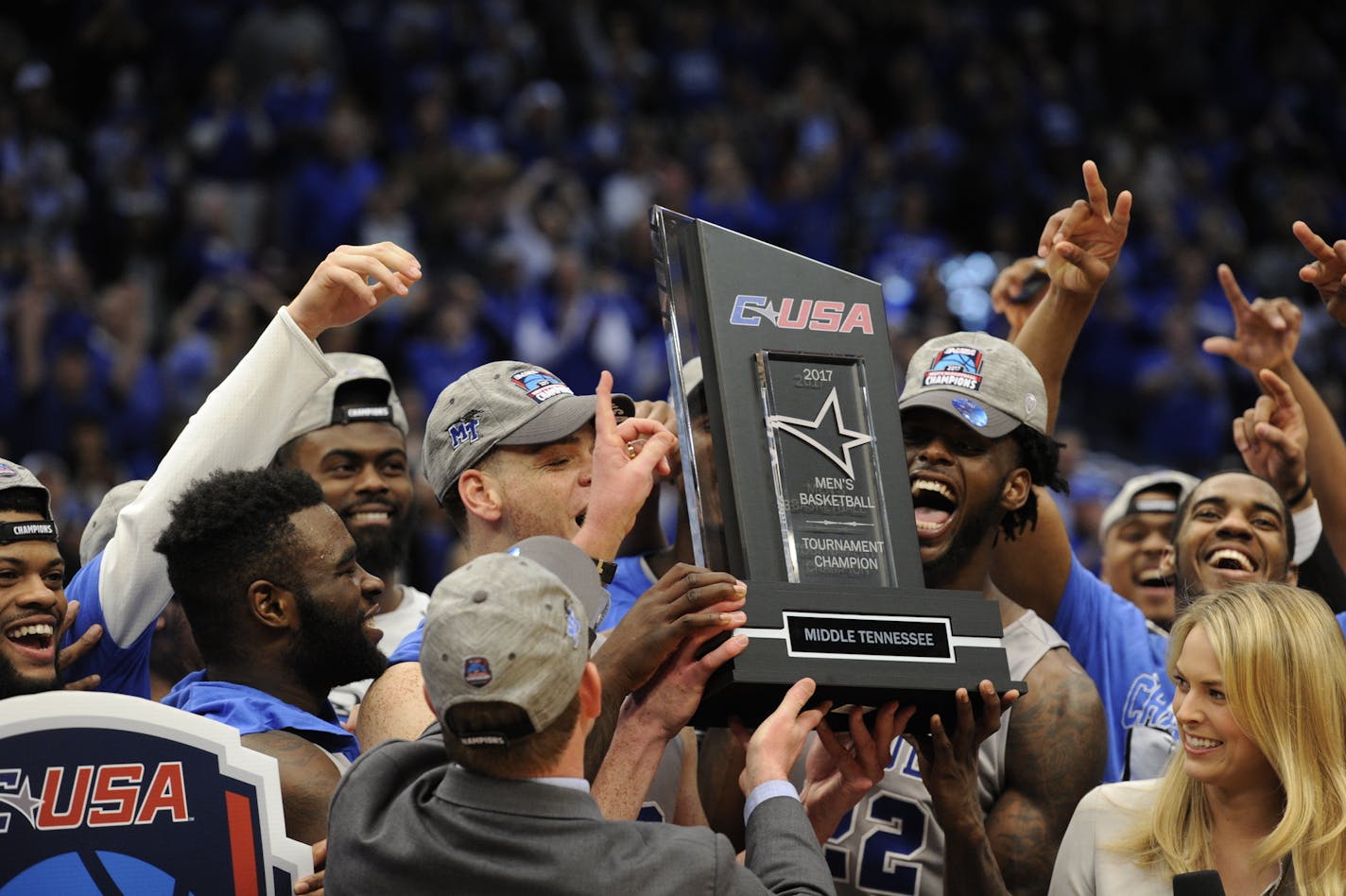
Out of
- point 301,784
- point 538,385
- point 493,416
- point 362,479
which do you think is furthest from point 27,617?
point 362,479

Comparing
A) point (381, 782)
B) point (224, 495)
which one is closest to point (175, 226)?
point (224, 495)

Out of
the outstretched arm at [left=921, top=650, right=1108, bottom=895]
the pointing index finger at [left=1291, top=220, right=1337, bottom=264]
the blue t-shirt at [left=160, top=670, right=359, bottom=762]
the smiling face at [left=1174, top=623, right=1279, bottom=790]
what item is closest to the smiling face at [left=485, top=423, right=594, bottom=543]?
the blue t-shirt at [left=160, top=670, right=359, bottom=762]

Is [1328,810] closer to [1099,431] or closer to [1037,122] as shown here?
[1099,431]

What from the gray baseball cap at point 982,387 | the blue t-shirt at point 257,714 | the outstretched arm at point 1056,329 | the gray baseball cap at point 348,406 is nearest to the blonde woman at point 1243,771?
the gray baseball cap at point 982,387

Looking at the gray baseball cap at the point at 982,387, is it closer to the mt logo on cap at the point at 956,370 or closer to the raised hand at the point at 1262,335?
the mt logo on cap at the point at 956,370

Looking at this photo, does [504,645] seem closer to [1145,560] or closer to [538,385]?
[538,385]

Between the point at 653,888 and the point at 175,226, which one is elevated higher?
the point at 175,226

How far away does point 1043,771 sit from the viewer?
340 centimetres

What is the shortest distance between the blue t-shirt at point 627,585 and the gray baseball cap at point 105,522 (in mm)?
1146

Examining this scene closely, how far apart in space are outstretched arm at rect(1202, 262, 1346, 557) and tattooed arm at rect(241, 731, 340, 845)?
265 centimetres

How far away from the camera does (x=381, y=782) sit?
Answer: 261 cm

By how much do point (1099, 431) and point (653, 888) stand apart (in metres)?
11.2

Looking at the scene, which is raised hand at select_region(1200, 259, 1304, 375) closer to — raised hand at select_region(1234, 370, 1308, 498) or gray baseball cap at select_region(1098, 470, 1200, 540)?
raised hand at select_region(1234, 370, 1308, 498)

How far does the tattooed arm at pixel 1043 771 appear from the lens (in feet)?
11.0
